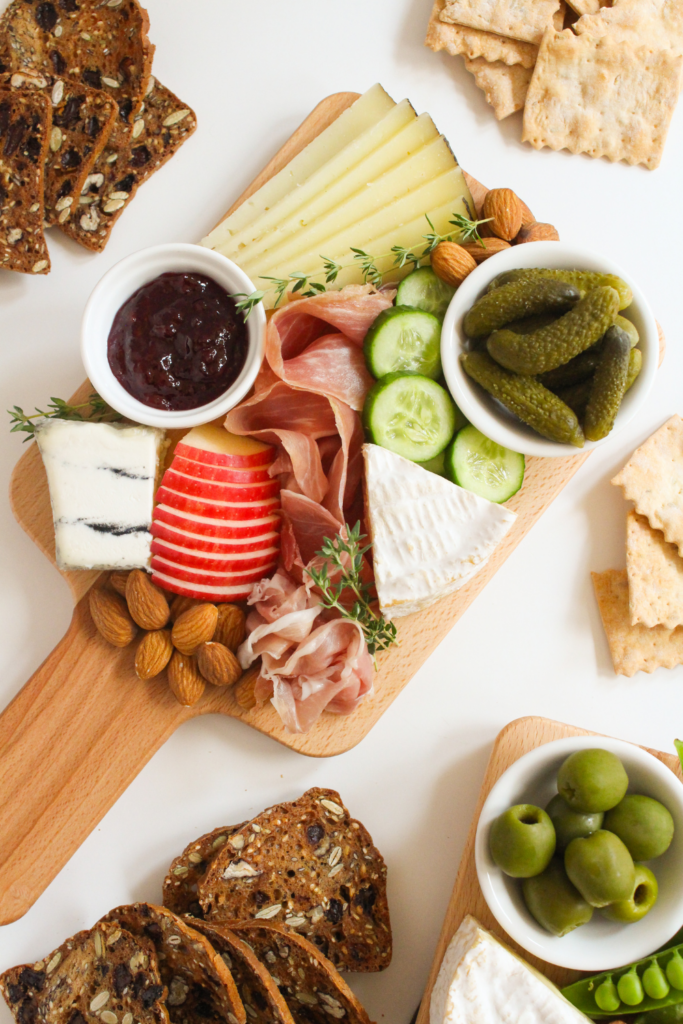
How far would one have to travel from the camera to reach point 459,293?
6.37 feet

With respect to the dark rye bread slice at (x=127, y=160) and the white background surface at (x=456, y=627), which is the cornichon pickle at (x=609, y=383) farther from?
the dark rye bread slice at (x=127, y=160)

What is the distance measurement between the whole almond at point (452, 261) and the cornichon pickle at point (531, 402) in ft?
0.85

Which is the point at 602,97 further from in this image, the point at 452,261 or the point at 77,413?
the point at 77,413

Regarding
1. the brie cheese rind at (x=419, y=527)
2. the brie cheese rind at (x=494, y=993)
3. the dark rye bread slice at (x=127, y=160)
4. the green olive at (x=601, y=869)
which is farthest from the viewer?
the dark rye bread slice at (x=127, y=160)

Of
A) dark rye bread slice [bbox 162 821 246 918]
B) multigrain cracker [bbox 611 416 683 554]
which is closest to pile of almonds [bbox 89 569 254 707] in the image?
dark rye bread slice [bbox 162 821 246 918]

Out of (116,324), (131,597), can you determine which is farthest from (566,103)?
(131,597)

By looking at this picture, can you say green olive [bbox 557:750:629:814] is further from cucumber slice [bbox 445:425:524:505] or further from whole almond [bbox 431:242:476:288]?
whole almond [bbox 431:242:476:288]

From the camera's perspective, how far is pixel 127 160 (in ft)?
7.30

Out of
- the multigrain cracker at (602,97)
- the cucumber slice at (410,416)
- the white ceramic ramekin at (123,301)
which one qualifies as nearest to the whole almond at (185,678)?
the white ceramic ramekin at (123,301)

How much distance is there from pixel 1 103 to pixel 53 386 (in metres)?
0.77

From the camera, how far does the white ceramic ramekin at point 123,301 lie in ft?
6.10

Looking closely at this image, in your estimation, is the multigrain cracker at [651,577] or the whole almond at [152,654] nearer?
the whole almond at [152,654]

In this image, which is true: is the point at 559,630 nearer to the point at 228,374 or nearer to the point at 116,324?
the point at 228,374

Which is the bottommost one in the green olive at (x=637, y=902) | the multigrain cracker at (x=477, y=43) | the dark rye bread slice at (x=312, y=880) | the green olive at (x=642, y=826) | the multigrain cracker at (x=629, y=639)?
the dark rye bread slice at (x=312, y=880)
